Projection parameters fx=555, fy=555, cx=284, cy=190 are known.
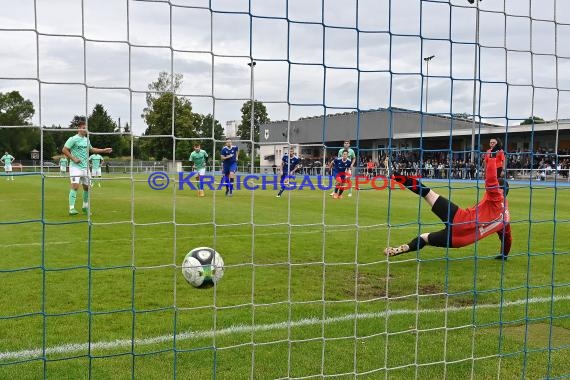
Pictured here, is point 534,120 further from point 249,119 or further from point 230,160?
point 230,160

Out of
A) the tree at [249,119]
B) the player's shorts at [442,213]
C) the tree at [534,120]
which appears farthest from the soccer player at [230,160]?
the tree at [534,120]

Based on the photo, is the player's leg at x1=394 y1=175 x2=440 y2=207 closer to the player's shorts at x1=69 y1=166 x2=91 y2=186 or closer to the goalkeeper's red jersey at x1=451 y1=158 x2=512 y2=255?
the goalkeeper's red jersey at x1=451 y1=158 x2=512 y2=255

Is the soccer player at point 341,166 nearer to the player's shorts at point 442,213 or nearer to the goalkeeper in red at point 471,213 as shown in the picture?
the goalkeeper in red at point 471,213

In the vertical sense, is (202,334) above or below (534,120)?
below

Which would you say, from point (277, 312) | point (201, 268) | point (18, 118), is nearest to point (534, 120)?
point (277, 312)

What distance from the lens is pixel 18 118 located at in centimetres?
324

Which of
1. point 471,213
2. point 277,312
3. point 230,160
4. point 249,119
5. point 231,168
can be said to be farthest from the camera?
point 231,168

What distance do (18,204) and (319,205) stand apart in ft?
26.3

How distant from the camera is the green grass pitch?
3.62 metres

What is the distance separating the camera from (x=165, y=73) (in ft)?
10.7

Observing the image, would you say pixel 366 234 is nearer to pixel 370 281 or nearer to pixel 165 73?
pixel 370 281

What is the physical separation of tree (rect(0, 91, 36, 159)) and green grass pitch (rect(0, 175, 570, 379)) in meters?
0.31

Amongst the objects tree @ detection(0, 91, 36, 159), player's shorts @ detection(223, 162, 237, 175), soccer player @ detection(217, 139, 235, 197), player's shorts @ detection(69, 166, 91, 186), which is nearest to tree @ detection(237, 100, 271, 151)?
soccer player @ detection(217, 139, 235, 197)

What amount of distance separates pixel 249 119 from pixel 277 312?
6.04ft
